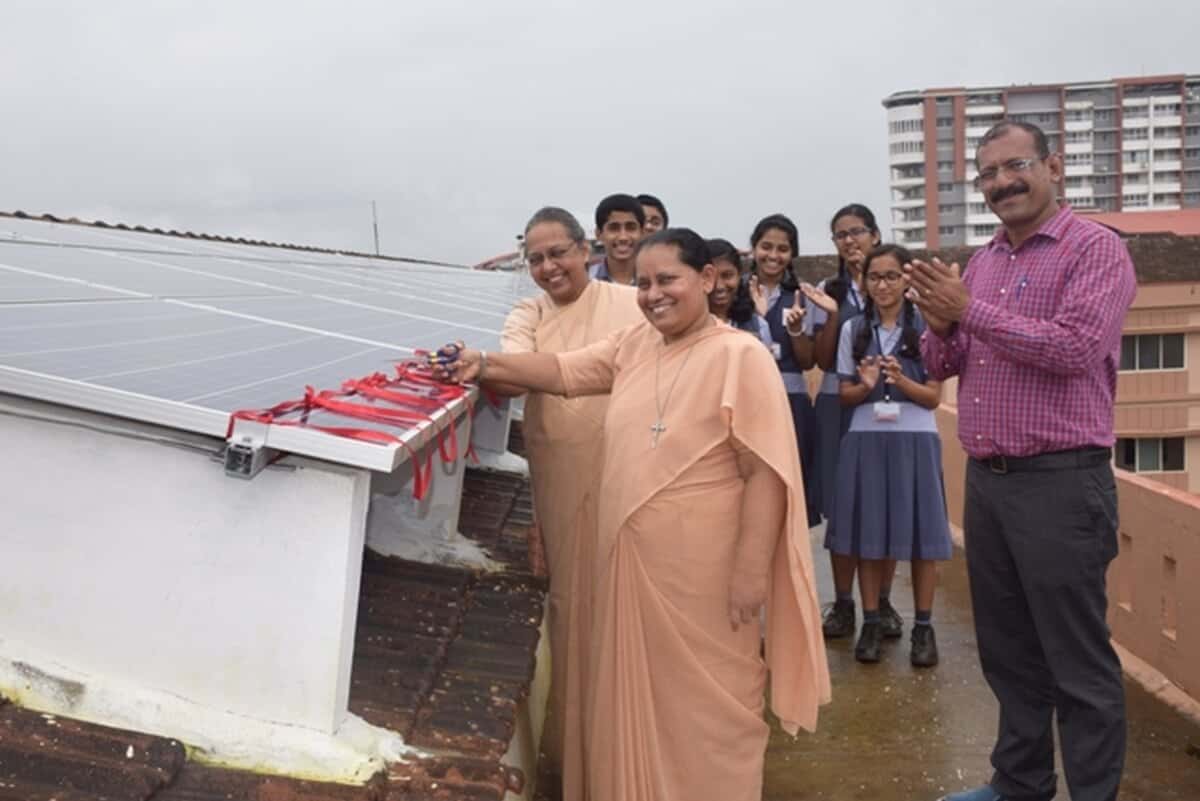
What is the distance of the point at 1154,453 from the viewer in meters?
22.3

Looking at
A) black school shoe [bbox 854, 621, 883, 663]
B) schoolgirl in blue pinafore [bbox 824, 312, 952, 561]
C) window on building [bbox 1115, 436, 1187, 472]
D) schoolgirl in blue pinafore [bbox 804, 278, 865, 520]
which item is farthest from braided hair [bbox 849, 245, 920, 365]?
window on building [bbox 1115, 436, 1187, 472]

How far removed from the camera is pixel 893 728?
4977 mm

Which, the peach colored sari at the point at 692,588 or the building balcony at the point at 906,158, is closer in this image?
the peach colored sari at the point at 692,588

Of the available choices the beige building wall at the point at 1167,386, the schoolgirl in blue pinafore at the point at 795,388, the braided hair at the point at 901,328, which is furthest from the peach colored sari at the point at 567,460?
the beige building wall at the point at 1167,386

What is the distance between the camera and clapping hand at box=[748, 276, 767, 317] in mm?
5947

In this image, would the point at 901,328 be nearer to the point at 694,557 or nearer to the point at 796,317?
the point at 796,317

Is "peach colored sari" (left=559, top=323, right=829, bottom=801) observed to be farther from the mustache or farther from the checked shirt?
the mustache

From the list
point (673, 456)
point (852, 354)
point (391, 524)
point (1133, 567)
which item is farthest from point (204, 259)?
point (1133, 567)

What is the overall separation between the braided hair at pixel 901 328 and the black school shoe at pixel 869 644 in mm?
1416

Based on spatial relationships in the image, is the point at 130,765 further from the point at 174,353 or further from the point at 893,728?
the point at 893,728

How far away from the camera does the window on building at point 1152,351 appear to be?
67.6 ft

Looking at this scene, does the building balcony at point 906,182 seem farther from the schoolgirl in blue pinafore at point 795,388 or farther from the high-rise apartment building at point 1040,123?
the schoolgirl in blue pinafore at point 795,388

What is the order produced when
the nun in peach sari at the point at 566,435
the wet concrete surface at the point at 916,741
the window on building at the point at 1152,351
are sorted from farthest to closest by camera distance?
the window on building at the point at 1152,351
the wet concrete surface at the point at 916,741
the nun in peach sari at the point at 566,435

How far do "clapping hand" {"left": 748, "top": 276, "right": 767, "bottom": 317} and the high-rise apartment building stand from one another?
71477 millimetres
